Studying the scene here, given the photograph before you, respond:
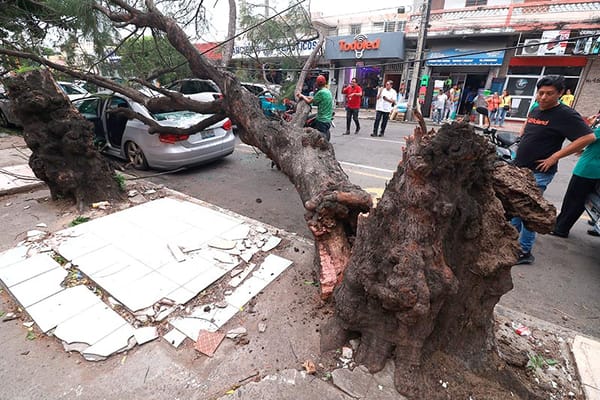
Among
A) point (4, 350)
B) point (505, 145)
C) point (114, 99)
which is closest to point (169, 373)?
point (4, 350)

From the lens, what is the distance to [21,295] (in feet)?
8.72

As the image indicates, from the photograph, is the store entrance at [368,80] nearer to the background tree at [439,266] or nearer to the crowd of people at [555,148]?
the crowd of people at [555,148]

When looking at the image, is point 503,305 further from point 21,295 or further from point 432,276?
point 21,295

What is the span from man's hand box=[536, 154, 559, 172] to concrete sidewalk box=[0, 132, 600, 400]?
1671 mm

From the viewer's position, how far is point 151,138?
5.89 meters

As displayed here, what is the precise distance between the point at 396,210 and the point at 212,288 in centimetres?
189

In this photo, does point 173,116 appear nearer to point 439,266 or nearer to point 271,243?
point 271,243

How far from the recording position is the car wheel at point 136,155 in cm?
632

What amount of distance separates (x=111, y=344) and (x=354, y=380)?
175 cm

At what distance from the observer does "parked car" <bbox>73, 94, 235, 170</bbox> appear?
591cm

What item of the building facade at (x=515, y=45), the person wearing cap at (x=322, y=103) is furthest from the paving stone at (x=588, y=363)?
the building facade at (x=515, y=45)

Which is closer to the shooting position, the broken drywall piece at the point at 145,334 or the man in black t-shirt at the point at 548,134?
the broken drywall piece at the point at 145,334

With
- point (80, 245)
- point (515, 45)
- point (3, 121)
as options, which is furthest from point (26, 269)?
point (515, 45)

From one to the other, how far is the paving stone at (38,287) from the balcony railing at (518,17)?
1750 cm
